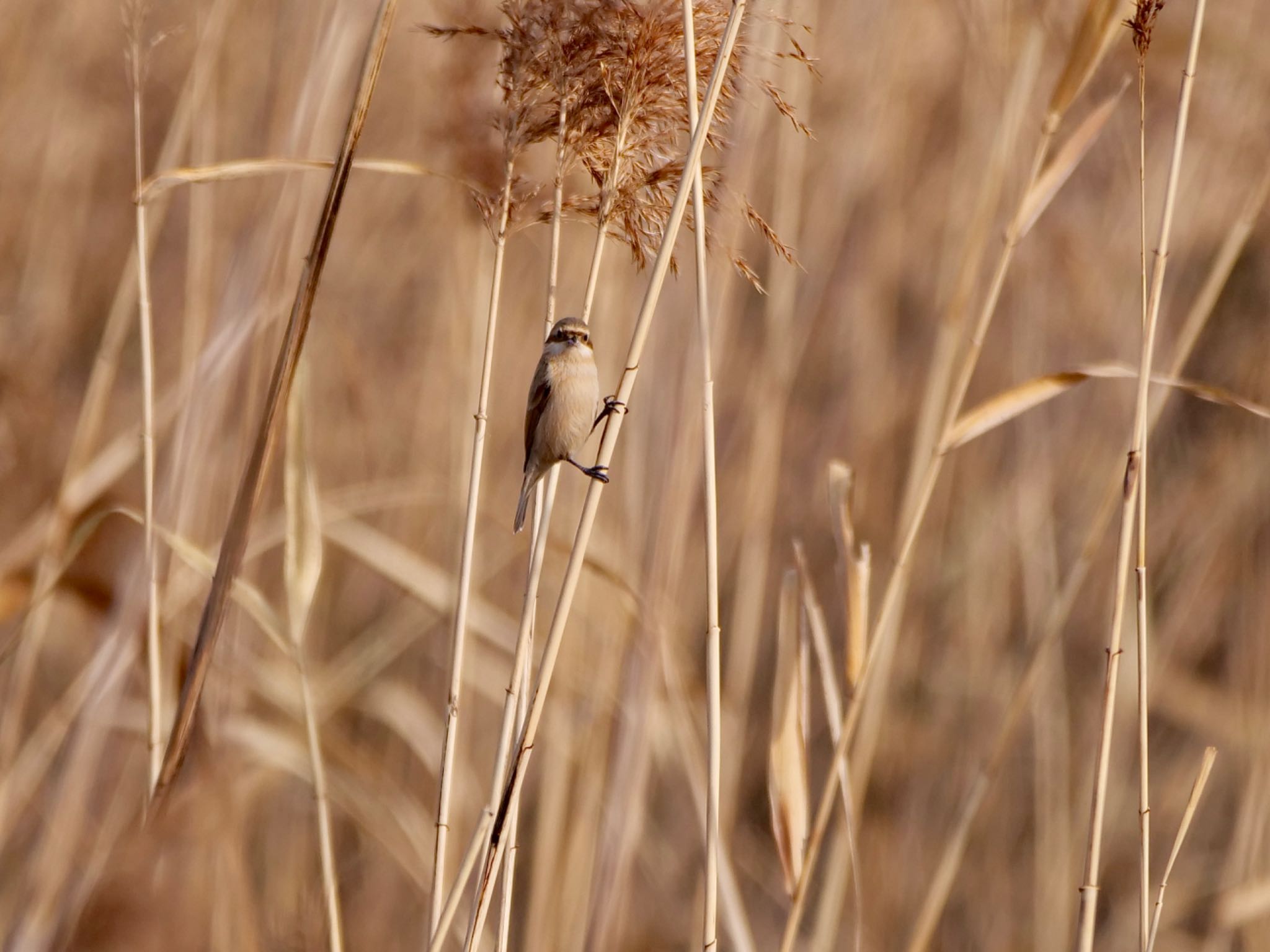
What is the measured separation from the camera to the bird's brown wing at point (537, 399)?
4.79 feet

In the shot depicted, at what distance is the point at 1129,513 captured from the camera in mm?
1196

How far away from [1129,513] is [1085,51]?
480 millimetres

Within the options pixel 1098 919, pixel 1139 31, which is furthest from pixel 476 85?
pixel 1098 919

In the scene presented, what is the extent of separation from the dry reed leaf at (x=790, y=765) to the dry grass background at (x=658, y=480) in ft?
0.97

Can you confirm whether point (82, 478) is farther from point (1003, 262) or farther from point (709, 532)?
point (1003, 262)

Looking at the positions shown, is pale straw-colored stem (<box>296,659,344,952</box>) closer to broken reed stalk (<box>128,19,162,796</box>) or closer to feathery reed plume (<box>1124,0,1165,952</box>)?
broken reed stalk (<box>128,19,162,796</box>)

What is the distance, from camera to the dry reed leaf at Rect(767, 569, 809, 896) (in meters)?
1.27

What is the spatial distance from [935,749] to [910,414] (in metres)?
0.78

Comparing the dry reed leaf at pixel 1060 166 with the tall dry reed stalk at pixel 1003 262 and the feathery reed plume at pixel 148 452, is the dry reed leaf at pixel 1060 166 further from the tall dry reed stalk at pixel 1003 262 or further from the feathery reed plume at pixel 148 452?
the feathery reed plume at pixel 148 452

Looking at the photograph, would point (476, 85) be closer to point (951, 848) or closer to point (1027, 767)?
point (951, 848)

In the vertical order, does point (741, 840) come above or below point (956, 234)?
below

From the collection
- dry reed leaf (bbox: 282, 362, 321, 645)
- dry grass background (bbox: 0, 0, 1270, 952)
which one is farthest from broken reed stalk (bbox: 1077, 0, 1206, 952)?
dry reed leaf (bbox: 282, 362, 321, 645)

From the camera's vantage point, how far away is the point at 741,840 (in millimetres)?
2701

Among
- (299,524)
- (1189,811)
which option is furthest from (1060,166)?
(299,524)
